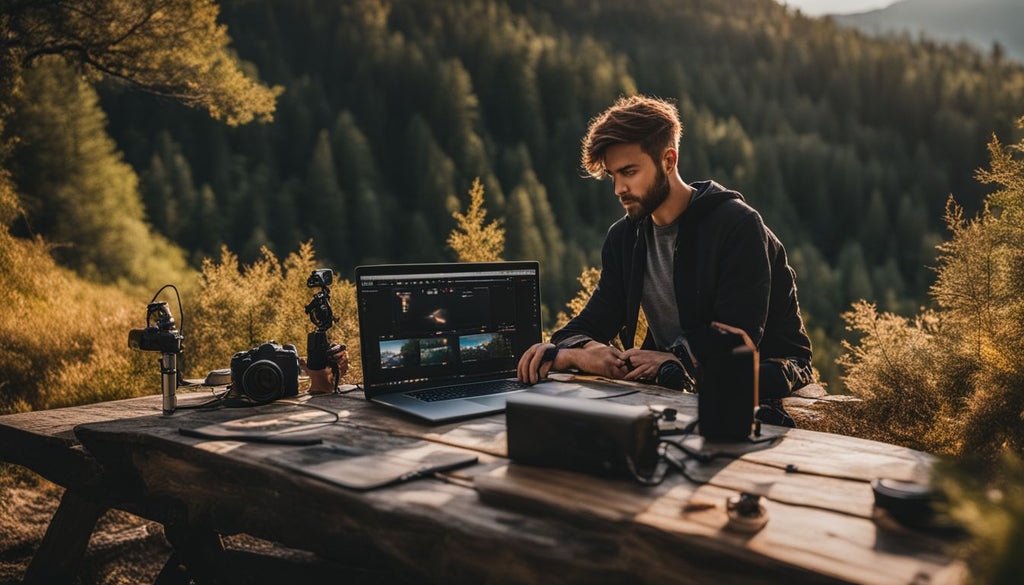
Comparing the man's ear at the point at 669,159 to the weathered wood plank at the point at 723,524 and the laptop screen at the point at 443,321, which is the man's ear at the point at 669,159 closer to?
the laptop screen at the point at 443,321

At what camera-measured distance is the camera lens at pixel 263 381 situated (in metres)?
2.24

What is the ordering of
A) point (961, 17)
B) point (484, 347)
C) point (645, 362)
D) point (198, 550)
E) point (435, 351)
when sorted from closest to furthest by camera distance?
point (198, 550), point (435, 351), point (484, 347), point (645, 362), point (961, 17)

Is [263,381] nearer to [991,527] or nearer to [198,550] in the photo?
[198,550]

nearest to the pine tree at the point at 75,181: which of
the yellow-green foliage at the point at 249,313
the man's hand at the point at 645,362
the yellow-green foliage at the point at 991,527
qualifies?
the yellow-green foliage at the point at 249,313

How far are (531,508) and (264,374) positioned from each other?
131 centimetres

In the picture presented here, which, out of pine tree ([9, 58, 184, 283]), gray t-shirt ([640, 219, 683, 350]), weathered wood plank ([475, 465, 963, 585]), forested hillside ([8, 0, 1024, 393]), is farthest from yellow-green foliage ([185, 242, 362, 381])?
forested hillside ([8, 0, 1024, 393])

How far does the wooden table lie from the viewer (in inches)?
42.5

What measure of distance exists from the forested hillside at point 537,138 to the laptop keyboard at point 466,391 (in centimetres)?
2314

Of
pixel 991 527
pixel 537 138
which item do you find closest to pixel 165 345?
pixel 991 527

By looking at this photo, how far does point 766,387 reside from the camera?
2373 millimetres

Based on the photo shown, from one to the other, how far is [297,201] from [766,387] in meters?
32.2

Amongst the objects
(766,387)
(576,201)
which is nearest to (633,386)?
(766,387)

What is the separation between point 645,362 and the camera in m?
2.59

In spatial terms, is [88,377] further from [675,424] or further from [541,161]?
[541,161]
